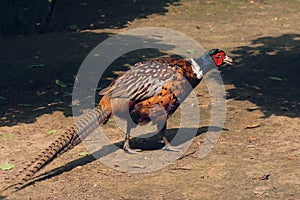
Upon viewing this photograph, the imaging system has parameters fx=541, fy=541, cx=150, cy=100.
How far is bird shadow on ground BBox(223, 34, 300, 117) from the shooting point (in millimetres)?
10927

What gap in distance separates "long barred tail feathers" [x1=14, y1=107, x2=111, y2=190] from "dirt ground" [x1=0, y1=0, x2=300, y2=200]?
22 cm

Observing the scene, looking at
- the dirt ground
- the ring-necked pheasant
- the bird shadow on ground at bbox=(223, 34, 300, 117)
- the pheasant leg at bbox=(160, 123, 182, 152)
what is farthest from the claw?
the bird shadow on ground at bbox=(223, 34, 300, 117)

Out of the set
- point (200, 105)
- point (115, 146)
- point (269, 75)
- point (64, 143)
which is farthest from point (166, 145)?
point (269, 75)

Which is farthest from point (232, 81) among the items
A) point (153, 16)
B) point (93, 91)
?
point (153, 16)

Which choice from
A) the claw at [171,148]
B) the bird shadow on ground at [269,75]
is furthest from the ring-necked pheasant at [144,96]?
the bird shadow on ground at [269,75]

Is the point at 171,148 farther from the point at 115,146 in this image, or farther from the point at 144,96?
the point at 144,96

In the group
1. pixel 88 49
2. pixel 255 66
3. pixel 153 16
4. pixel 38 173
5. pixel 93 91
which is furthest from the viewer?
pixel 153 16

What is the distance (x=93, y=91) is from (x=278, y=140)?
4864 mm

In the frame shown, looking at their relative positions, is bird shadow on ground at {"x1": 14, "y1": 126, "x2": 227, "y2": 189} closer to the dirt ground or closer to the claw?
the dirt ground

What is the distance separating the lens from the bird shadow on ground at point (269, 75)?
10.9 m

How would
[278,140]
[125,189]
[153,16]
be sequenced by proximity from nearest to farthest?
[125,189] < [278,140] < [153,16]

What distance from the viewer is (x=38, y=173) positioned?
8.20 metres

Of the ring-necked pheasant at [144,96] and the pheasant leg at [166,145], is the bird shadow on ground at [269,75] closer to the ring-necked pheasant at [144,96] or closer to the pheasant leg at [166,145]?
the pheasant leg at [166,145]

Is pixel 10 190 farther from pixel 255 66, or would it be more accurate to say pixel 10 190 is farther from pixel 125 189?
pixel 255 66
